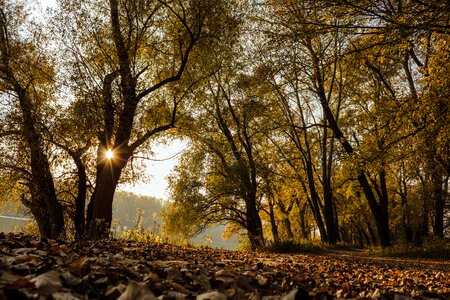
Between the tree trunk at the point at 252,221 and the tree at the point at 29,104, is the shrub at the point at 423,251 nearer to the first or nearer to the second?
the tree trunk at the point at 252,221

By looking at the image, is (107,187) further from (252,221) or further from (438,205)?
(438,205)

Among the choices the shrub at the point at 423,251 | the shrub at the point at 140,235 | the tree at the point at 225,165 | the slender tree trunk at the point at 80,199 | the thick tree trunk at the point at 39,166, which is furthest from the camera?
the tree at the point at 225,165

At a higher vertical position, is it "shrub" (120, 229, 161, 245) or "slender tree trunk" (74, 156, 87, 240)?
"slender tree trunk" (74, 156, 87, 240)

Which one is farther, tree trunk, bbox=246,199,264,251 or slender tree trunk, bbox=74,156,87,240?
tree trunk, bbox=246,199,264,251

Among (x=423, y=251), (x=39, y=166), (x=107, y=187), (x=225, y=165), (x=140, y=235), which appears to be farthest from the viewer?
(x=225, y=165)

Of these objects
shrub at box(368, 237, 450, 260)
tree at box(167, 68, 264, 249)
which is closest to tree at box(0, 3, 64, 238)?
tree at box(167, 68, 264, 249)

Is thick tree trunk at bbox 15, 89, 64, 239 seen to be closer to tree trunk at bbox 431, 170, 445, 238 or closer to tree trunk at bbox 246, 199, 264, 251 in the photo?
tree trunk at bbox 246, 199, 264, 251

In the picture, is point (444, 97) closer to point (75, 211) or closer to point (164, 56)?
point (164, 56)

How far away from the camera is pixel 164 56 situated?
50.2 ft

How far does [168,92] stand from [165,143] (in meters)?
3.39

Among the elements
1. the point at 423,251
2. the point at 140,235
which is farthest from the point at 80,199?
the point at 423,251

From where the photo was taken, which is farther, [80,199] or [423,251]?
[80,199]

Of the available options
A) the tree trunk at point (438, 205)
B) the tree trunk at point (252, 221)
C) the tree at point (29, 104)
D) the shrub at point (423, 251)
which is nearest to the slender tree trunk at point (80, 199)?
the tree at point (29, 104)

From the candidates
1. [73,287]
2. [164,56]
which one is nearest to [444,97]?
[164,56]
